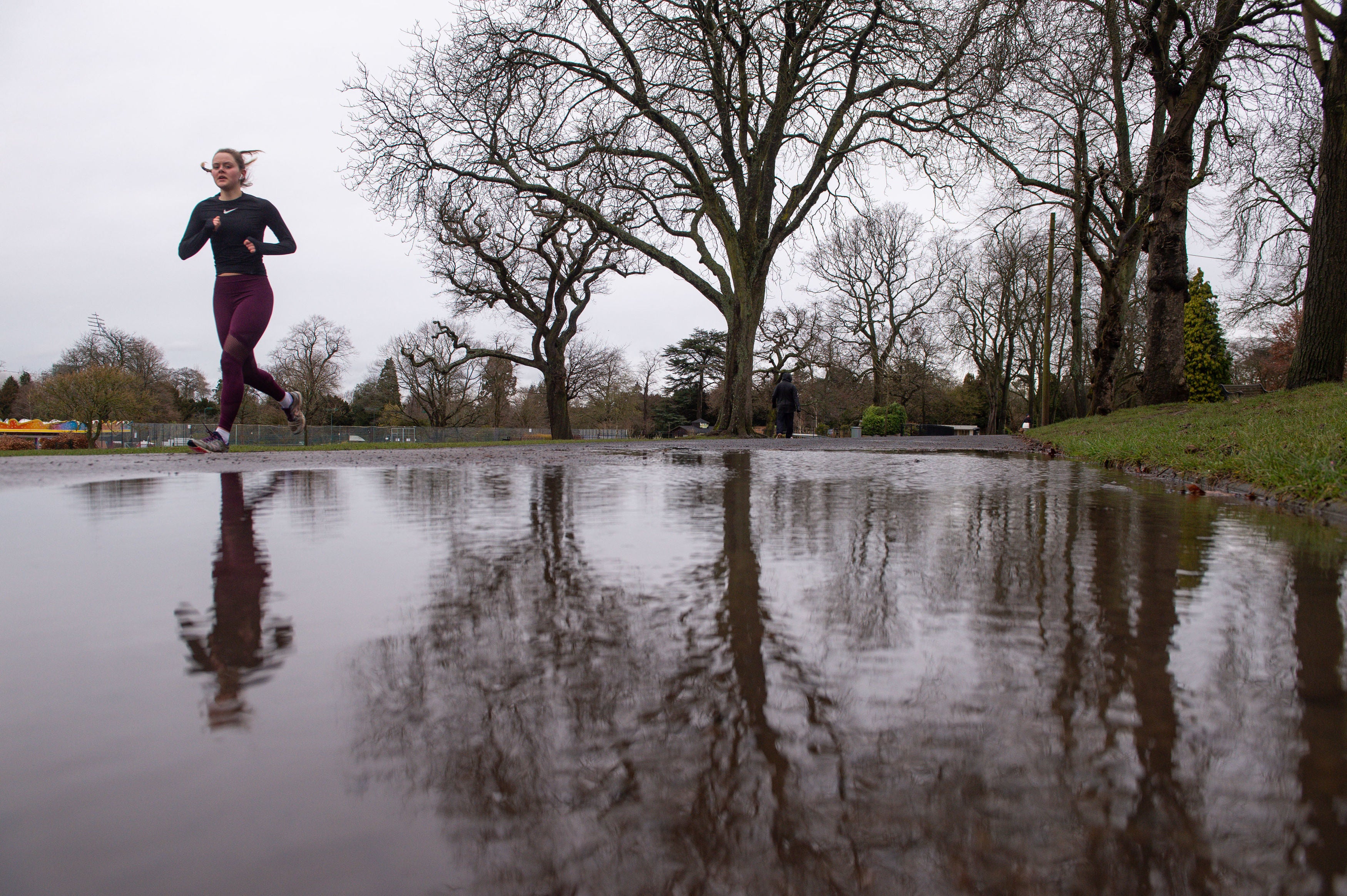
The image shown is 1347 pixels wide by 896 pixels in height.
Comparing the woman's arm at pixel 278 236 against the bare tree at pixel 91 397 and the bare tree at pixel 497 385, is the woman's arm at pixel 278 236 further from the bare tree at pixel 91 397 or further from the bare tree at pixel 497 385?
the bare tree at pixel 497 385

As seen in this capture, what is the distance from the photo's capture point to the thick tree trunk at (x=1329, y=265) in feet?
38.5

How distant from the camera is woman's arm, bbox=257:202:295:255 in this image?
8469 mm

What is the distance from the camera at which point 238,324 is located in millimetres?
8406

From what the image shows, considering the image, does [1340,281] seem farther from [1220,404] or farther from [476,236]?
[476,236]

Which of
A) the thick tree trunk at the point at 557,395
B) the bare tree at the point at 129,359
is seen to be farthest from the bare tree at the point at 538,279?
the bare tree at the point at 129,359

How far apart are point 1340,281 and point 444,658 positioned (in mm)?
14958

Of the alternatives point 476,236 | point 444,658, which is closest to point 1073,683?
point 444,658

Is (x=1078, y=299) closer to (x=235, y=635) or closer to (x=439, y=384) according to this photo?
(x=235, y=635)

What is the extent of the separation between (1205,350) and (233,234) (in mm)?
36624

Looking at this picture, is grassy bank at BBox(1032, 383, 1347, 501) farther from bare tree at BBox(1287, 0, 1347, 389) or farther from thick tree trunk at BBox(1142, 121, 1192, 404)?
thick tree trunk at BBox(1142, 121, 1192, 404)

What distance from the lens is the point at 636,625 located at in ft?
5.91

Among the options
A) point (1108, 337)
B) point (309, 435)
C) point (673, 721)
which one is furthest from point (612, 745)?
point (309, 435)

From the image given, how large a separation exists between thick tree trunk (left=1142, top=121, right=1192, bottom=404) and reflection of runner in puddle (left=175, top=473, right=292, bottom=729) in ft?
56.4

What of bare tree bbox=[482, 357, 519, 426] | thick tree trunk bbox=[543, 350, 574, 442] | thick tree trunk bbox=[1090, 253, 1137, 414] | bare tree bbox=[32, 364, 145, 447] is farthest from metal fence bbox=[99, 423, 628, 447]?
thick tree trunk bbox=[1090, 253, 1137, 414]
